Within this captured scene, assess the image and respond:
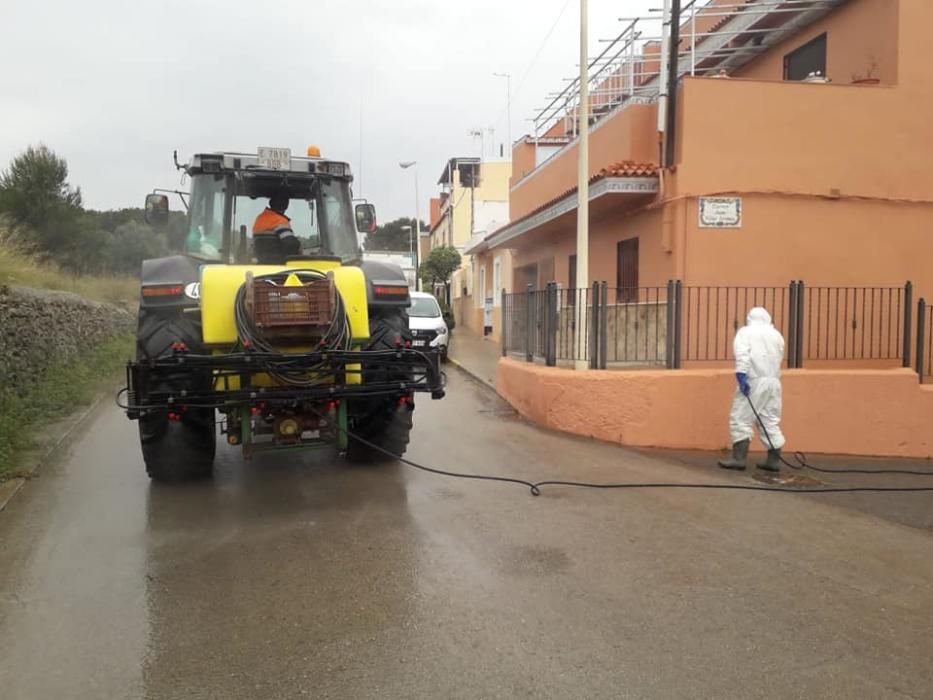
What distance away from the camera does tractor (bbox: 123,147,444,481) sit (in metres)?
5.33

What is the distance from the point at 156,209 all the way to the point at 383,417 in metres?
2.67

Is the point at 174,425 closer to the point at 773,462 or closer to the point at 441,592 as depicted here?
the point at 441,592

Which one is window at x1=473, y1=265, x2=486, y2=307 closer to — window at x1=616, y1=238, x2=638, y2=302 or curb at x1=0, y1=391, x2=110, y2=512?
window at x1=616, y1=238, x2=638, y2=302

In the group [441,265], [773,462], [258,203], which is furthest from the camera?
[441,265]

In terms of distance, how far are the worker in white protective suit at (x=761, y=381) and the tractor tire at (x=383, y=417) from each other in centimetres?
335

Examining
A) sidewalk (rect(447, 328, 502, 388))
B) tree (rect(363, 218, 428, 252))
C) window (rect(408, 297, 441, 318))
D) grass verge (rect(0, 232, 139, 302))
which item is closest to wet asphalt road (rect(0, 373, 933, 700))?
grass verge (rect(0, 232, 139, 302))

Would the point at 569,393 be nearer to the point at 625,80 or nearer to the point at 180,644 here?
the point at 180,644

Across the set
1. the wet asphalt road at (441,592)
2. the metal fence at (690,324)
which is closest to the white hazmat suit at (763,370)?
the wet asphalt road at (441,592)

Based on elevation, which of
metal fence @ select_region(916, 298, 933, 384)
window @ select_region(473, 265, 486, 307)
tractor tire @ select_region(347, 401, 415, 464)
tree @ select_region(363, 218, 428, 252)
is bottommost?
tractor tire @ select_region(347, 401, 415, 464)

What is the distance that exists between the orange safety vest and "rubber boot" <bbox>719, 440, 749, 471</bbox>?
4907 mm

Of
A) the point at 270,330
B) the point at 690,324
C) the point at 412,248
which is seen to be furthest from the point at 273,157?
the point at 412,248

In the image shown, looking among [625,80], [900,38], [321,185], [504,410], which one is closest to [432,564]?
[321,185]

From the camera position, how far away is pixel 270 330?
5.32 meters

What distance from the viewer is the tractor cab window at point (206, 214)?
6582 millimetres
